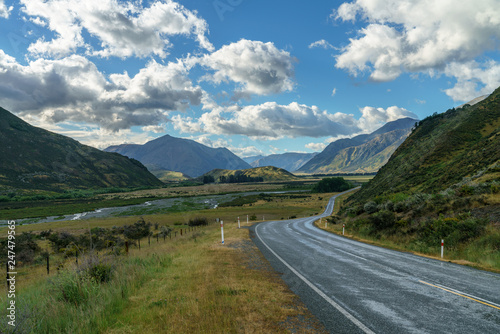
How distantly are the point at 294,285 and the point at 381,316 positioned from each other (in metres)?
2.97

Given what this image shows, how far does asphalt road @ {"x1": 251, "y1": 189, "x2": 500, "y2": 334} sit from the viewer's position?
5.20 meters

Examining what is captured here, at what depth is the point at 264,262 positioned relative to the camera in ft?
38.8

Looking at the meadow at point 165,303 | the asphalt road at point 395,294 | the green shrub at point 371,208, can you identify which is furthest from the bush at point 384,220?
the meadow at point 165,303

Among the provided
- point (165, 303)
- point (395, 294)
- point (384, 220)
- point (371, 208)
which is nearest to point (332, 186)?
point (371, 208)

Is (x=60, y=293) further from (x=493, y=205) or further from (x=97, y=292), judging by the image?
(x=493, y=205)

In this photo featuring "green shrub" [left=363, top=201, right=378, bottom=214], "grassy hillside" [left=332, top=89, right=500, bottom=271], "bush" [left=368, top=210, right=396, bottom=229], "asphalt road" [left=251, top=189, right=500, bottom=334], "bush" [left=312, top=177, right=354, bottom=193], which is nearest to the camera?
"asphalt road" [left=251, top=189, right=500, bottom=334]

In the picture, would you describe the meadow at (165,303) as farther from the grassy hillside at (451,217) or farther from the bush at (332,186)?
the bush at (332,186)

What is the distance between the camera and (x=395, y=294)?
23.1ft

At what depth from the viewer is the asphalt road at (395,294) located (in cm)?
520

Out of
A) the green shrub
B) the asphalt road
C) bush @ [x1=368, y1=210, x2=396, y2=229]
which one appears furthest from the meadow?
the green shrub

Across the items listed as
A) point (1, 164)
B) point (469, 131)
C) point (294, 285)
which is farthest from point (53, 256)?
point (1, 164)

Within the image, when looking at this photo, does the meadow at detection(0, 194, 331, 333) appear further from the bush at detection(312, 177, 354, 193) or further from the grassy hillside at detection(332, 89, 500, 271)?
the bush at detection(312, 177, 354, 193)

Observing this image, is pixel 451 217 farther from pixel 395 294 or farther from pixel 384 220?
pixel 395 294

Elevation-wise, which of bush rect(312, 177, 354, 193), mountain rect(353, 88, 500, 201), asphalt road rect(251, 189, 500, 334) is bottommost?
bush rect(312, 177, 354, 193)
